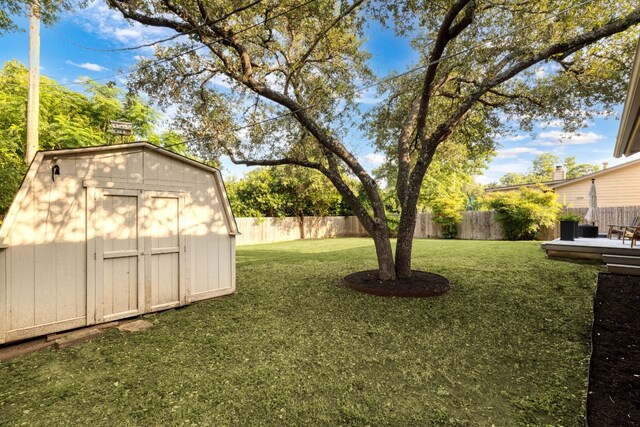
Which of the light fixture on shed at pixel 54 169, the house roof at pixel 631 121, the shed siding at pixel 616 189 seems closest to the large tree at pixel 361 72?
the house roof at pixel 631 121

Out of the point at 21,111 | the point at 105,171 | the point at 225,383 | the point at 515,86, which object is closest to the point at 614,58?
the point at 515,86

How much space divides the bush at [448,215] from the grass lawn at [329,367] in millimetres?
11293

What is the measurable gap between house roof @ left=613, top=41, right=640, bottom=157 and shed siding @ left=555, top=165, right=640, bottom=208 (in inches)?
410

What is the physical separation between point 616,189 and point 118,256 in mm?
21436

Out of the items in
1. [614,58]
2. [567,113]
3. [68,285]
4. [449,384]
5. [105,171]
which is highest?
[614,58]

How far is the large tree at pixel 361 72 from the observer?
4.86 meters

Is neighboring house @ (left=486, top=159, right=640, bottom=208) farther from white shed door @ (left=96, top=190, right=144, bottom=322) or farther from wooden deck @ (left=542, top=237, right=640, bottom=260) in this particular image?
white shed door @ (left=96, top=190, right=144, bottom=322)

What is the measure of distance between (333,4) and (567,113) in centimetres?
560

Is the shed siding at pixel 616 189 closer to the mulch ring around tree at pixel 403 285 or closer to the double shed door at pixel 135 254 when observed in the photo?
the mulch ring around tree at pixel 403 285

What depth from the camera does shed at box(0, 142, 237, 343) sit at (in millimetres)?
3193

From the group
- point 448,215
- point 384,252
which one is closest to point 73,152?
point 384,252

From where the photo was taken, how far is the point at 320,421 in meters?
1.94

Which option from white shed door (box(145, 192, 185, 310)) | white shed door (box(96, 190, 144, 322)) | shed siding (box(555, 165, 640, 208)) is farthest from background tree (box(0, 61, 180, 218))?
shed siding (box(555, 165, 640, 208))

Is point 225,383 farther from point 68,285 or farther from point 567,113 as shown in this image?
point 567,113
